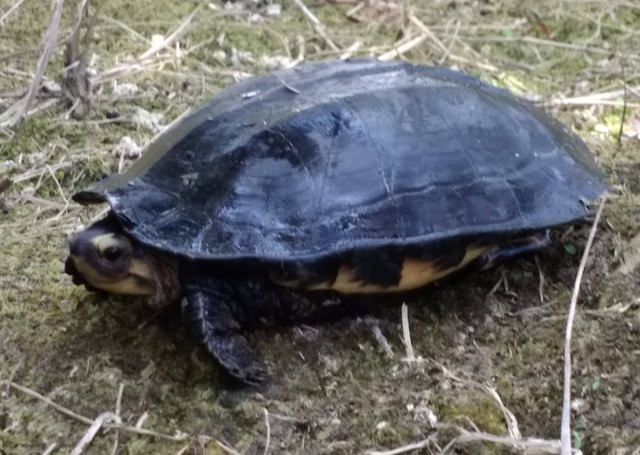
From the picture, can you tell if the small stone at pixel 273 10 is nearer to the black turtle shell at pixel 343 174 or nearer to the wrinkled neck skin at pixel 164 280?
the black turtle shell at pixel 343 174

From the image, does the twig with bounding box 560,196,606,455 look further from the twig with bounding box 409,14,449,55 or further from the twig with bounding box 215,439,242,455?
the twig with bounding box 409,14,449,55

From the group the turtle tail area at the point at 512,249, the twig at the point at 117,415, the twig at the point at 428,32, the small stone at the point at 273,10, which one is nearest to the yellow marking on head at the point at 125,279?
the twig at the point at 117,415

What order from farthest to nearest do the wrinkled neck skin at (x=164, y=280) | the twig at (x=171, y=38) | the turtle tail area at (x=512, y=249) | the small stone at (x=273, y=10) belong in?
the small stone at (x=273, y=10)
the twig at (x=171, y=38)
the turtle tail area at (x=512, y=249)
the wrinkled neck skin at (x=164, y=280)

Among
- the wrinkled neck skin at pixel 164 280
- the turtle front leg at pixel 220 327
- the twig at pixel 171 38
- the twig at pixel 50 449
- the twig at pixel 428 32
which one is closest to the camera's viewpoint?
the twig at pixel 50 449

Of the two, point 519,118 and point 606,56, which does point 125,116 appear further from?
point 606,56

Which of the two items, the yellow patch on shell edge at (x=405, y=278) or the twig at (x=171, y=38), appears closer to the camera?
the yellow patch on shell edge at (x=405, y=278)

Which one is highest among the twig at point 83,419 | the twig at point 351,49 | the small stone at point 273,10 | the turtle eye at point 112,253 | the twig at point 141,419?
the turtle eye at point 112,253

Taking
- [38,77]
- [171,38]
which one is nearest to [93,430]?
[38,77]
